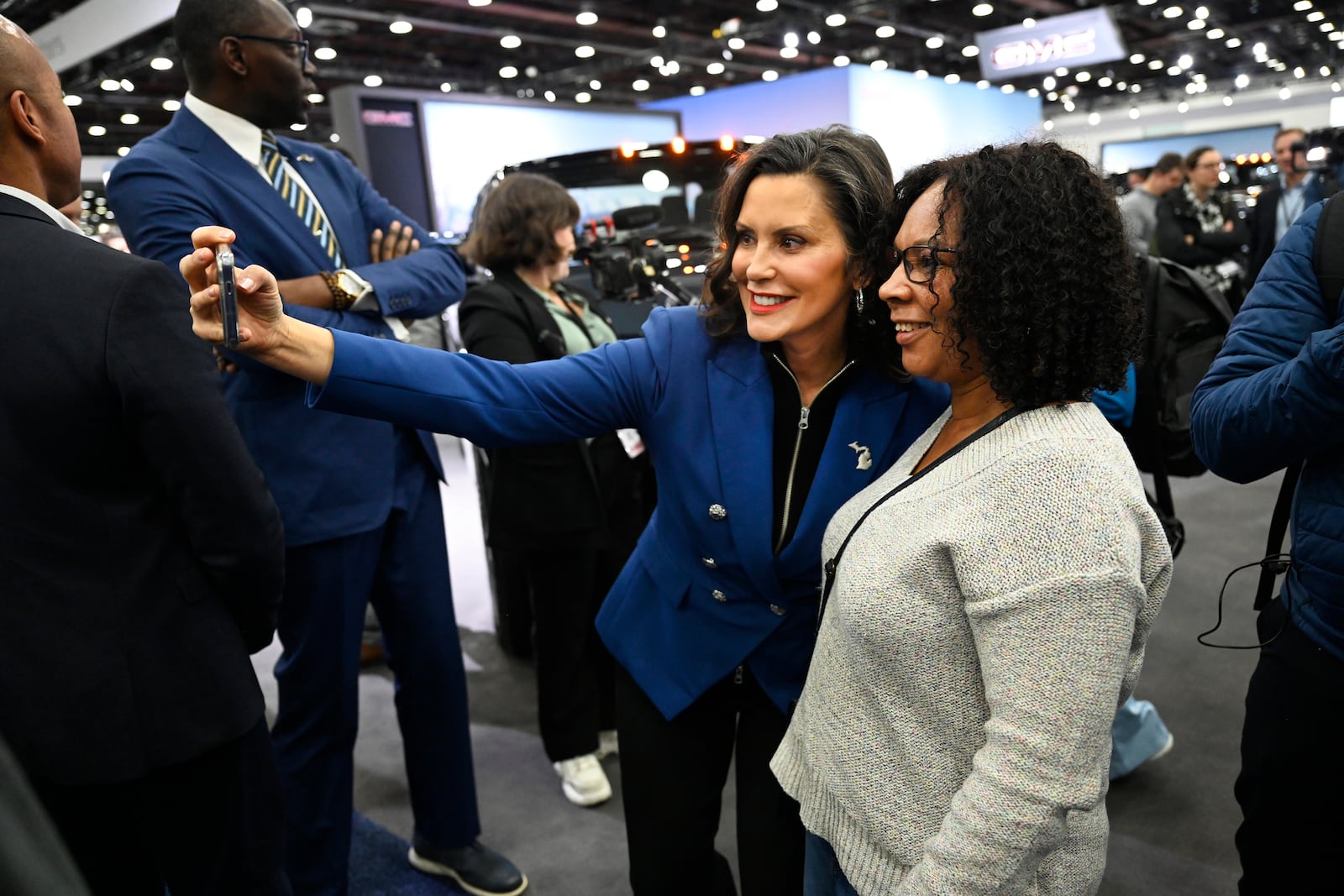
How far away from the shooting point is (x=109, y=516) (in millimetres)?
1322

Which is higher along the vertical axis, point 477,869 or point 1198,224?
point 1198,224

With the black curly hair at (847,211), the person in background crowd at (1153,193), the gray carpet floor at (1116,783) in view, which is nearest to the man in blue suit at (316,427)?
the gray carpet floor at (1116,783)

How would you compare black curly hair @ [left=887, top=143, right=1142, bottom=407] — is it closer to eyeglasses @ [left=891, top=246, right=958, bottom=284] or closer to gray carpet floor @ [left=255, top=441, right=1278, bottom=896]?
eyeglasses @ [left=891, top=246, right=958, bottom=284]

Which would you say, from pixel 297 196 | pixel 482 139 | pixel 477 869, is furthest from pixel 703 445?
pixel 482 139

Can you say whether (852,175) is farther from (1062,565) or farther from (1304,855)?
(1304,855)

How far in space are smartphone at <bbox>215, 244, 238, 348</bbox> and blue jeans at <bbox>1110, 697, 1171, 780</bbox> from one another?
8.26 ft

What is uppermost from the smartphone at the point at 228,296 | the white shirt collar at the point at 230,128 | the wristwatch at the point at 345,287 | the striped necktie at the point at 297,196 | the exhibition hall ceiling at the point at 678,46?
the exhibition hall ceiling at the point at 678,46

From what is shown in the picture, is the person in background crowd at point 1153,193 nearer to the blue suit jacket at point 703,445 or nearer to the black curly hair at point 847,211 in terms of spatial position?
the black curly hair at point 847,211

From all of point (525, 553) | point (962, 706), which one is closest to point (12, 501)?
point (962, 706)

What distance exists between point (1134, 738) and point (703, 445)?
1940mm

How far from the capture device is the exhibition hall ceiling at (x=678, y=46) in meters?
13.5

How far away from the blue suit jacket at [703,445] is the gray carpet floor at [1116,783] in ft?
3.87

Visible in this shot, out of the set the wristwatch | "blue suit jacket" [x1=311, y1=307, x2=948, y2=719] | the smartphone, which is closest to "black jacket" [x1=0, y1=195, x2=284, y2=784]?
the smartphone

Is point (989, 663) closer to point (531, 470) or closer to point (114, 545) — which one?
point (114, 545)
